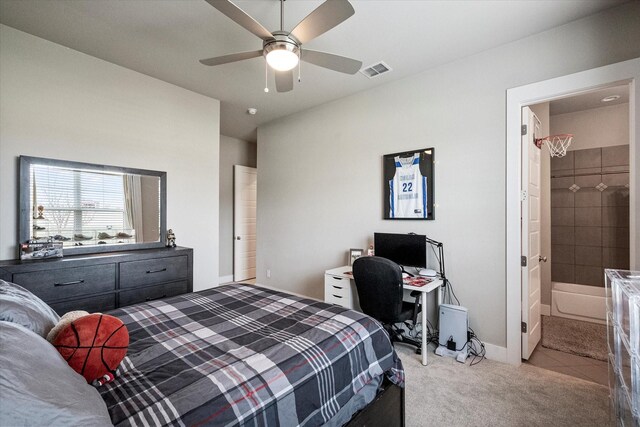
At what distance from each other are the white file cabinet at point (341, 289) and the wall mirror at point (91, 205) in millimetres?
→ 2020

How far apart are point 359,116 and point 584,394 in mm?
3344

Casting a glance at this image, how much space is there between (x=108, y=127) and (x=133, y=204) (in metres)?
0.84

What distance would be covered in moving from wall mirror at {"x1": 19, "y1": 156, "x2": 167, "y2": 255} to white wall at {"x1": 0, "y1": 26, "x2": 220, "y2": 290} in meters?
0.10

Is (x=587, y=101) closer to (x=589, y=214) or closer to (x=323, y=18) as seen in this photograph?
(x=589, y=214)

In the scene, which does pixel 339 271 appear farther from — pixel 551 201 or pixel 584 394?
pixel 551 201

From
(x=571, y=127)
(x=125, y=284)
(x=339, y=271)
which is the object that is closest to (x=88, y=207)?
(x=125, y=284)

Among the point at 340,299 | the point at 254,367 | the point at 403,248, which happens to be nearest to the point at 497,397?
the point at 403,248

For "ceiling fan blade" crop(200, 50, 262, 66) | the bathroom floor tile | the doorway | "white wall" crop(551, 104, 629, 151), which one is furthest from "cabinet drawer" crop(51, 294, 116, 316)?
"white wall" crop(551, 104, 629, 151)

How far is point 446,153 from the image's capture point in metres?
2.90

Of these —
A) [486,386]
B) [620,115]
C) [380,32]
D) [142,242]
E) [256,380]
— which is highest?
[380,32]

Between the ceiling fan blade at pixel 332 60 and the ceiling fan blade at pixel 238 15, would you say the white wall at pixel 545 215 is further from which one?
the ceiling fan blade at pixel 238 15

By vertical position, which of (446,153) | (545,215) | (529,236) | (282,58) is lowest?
(529,236)

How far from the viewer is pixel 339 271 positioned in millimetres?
3246

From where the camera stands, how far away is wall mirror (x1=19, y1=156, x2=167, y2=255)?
2.50 meters
